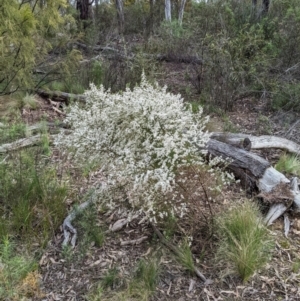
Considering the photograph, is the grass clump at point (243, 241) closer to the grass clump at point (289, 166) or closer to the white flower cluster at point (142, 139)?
the white flower cluster at point (142, 139)

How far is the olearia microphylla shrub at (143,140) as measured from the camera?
2.18 m

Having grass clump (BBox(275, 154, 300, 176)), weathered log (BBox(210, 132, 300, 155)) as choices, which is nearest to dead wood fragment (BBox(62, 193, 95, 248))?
weathered log (BBox(210, 132, 300, 155))

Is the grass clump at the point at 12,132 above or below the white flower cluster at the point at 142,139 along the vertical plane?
below

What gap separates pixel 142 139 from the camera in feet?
7.41

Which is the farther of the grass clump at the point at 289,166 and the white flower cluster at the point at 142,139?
the grass clump at the point at 289,166

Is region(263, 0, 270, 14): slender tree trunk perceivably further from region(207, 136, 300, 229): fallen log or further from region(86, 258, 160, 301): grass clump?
region(86, 258, 160, 301): grass clump

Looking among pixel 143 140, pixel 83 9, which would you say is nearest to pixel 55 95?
pixel 143 140

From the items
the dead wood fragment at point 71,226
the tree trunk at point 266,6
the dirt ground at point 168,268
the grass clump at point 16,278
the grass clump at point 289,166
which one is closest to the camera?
the grass clump at point 16,278

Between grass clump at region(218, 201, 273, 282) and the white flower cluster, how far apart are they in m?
0.49

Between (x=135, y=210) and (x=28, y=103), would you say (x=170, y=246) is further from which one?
(x=28, y=103)

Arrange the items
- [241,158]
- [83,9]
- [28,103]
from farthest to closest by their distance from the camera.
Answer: [83,9] < [28,103] < [241,158]

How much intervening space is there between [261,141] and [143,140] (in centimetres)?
213

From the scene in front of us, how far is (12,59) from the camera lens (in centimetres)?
466

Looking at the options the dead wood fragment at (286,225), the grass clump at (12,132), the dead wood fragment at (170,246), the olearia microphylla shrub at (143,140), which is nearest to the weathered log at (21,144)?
the grass clump at (12,132)
